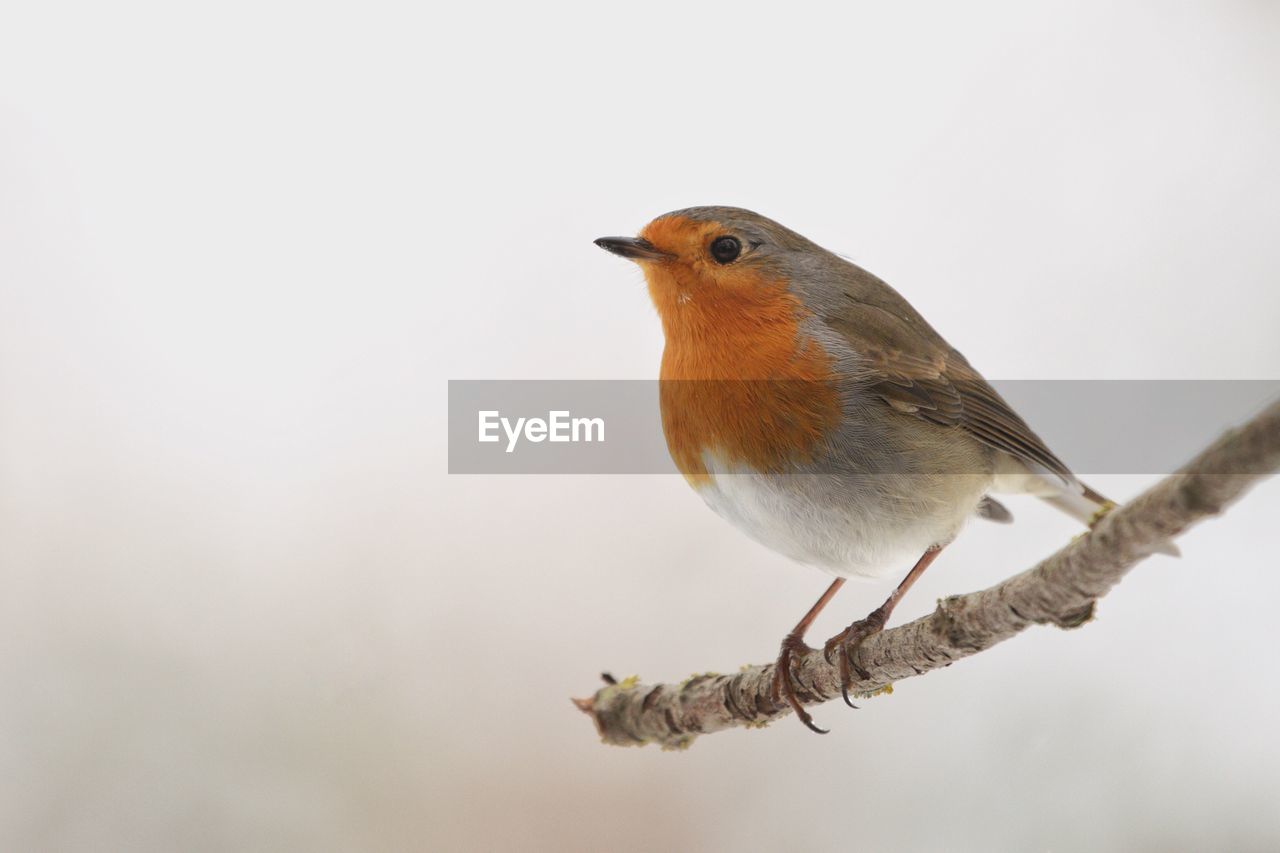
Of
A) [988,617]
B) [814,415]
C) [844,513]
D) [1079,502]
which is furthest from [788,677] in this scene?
[1079,502]

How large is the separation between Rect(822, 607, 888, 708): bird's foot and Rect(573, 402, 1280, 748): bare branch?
23 millimetres

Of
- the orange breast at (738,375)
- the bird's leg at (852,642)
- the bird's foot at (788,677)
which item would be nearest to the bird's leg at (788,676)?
the bird's foot at (788,677)

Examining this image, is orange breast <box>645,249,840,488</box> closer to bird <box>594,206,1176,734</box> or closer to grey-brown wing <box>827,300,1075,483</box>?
bird <box>594,206,1176,734</box>

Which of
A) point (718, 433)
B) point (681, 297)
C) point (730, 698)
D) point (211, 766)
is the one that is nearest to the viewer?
point (718, 433)

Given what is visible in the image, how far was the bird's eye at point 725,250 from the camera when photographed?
2256 mm

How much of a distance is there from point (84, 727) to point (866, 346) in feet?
8.73

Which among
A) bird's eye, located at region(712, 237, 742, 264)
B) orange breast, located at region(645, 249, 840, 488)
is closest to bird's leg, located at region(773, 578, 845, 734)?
orange breast, located at region(645, 249, 840, 488)

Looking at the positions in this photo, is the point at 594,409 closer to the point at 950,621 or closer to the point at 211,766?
the point at 211,766

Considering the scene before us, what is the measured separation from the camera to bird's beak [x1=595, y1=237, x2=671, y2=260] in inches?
83.0

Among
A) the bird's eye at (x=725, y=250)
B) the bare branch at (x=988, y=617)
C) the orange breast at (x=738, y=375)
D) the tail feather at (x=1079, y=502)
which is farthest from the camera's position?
the tail feather at (x=1079, y=502)

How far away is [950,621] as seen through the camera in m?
1.75

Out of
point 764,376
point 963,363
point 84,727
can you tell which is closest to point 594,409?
point 963,363

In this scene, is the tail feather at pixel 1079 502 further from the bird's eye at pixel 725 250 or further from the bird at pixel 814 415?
the bird's eye at pixel 725 250

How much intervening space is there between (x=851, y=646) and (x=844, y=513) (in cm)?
25
